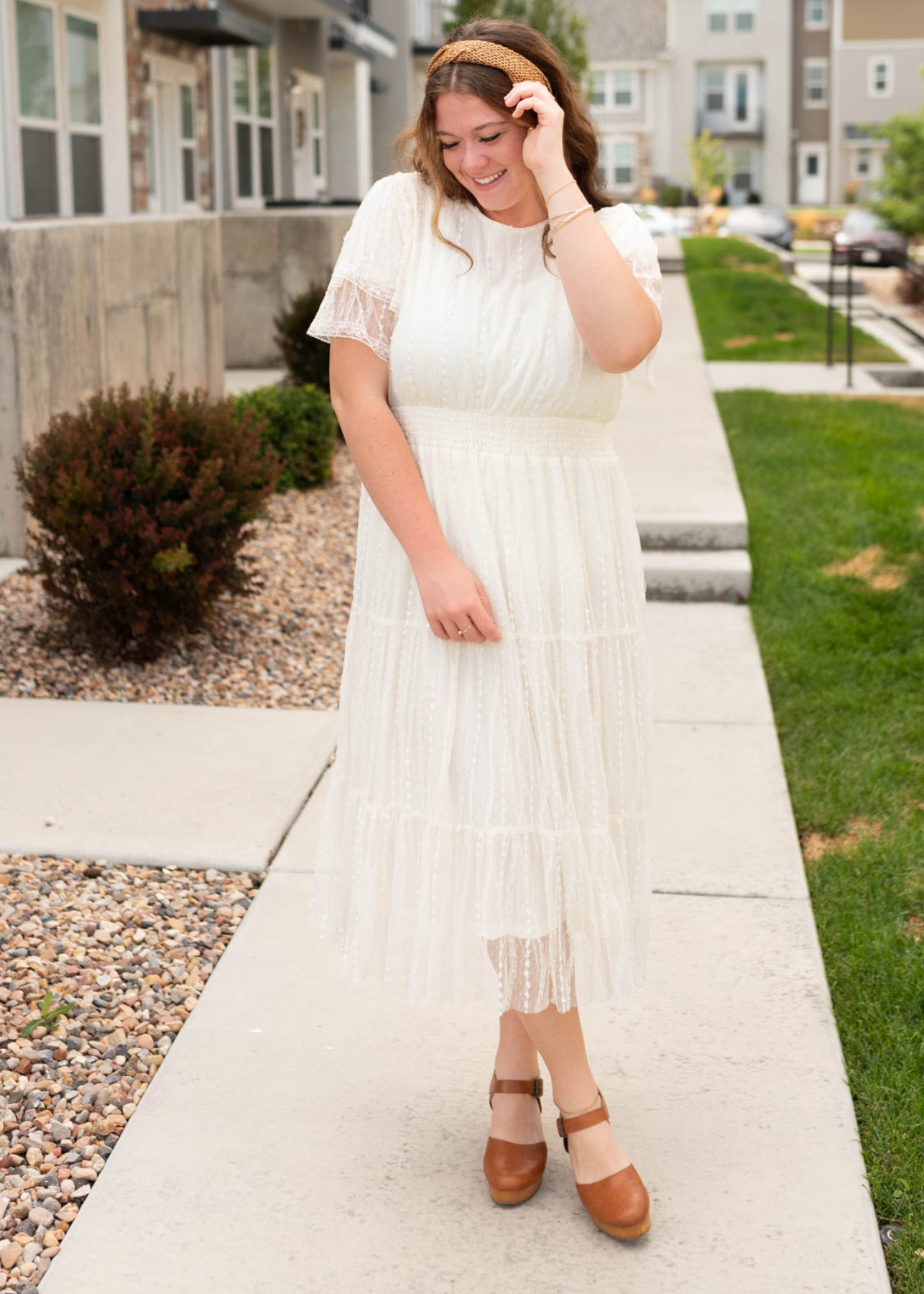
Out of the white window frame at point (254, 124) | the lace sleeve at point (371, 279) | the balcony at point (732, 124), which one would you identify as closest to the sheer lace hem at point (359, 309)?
the lace sleeve at point (371, 279)

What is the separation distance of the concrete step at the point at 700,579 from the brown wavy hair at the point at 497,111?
4.43 m

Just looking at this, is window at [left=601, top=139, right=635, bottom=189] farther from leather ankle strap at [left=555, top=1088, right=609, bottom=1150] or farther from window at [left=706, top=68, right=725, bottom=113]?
leather ankle strap at [left=555, top=1088, right=609, bottom=1150]

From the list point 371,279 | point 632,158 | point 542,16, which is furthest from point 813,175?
point 371,279

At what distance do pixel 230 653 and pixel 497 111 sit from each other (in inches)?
151

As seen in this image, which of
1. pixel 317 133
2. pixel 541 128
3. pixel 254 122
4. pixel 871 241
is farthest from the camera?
pixel 871 241

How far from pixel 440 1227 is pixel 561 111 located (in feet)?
6.06

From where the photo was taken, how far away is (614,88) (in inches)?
2287

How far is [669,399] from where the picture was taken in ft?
37.3

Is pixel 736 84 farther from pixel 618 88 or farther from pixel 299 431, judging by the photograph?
pixel 299 431

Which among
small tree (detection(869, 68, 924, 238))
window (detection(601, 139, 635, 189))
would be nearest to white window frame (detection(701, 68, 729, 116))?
window (detection(601, 139, 635, 189))

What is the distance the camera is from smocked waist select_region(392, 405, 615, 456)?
2400mm

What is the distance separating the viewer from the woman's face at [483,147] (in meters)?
2.26

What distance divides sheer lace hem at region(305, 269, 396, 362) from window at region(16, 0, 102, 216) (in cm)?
843

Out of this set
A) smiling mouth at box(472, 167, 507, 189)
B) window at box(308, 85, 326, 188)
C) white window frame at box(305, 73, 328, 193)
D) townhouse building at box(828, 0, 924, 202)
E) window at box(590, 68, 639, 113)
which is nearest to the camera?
smiling mouth at box(472, 167, 507, 189)
